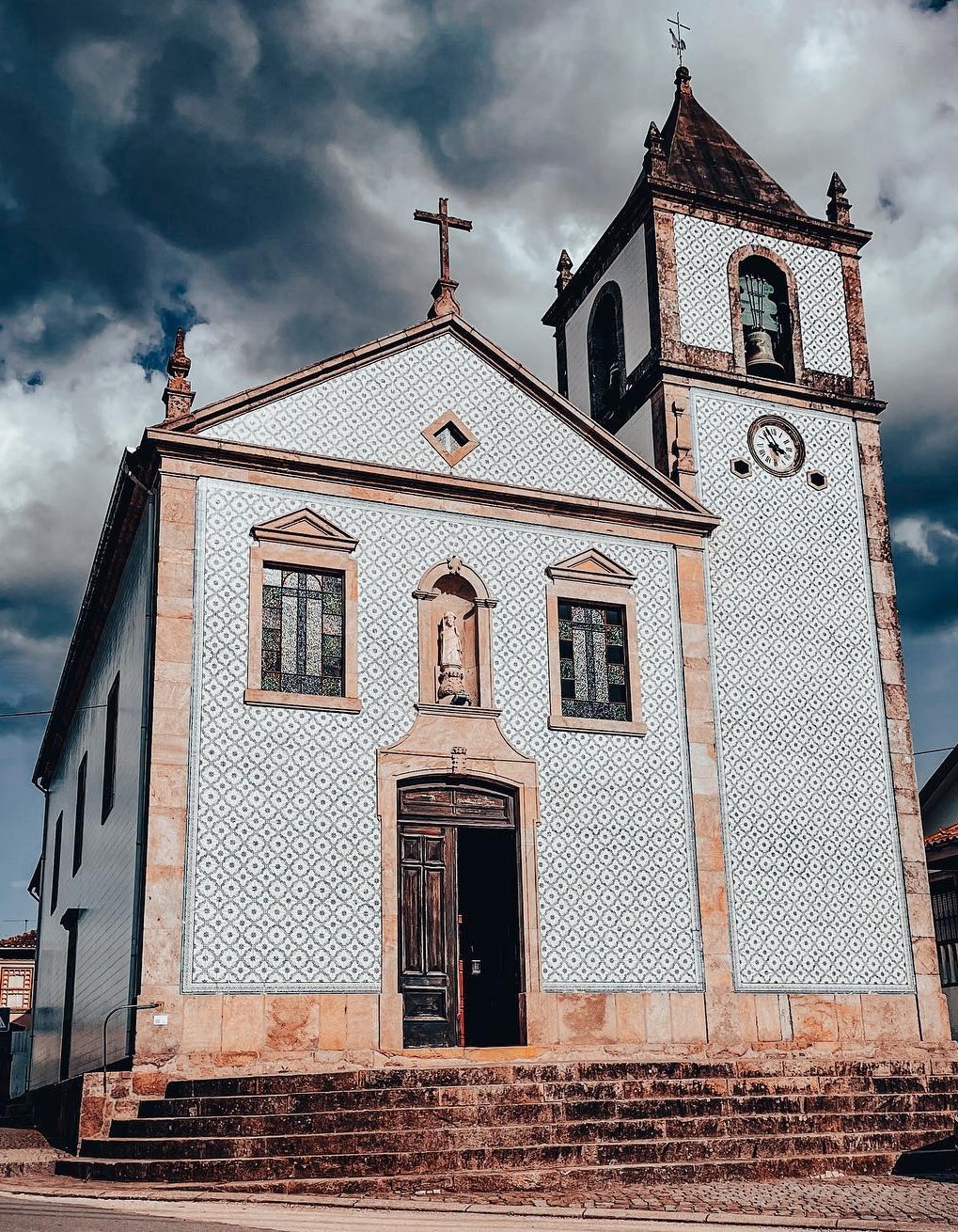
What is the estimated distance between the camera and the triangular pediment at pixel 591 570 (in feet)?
56.3

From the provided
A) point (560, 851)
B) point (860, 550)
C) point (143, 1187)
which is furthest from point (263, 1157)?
point (860, 550)

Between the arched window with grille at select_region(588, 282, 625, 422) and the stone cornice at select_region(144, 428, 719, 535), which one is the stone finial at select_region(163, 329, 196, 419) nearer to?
the stone cornice at select_region(144, 428, 719, 535)

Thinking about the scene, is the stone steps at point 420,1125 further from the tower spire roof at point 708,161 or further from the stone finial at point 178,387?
the tower spire roof at point 708,161

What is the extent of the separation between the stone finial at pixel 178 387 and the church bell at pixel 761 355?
8102 mm

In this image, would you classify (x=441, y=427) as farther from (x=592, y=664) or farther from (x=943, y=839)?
(x=943, y=839)

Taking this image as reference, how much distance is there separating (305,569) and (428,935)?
436cm

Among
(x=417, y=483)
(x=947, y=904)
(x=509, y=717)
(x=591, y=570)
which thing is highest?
(x=417, y=483)

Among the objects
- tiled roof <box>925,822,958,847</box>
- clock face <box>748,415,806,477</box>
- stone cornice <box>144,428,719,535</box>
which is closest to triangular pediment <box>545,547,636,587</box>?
stone cornice <box>144,428,719,535</box>

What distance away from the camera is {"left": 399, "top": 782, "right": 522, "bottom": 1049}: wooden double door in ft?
49.4

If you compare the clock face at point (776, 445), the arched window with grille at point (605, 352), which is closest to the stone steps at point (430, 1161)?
the clock face at point (776, 445)

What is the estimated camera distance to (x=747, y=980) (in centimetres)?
1623

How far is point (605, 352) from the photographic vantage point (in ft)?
70.3

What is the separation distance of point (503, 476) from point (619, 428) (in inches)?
138

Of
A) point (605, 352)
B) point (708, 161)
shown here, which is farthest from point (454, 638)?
point (708, 161)
